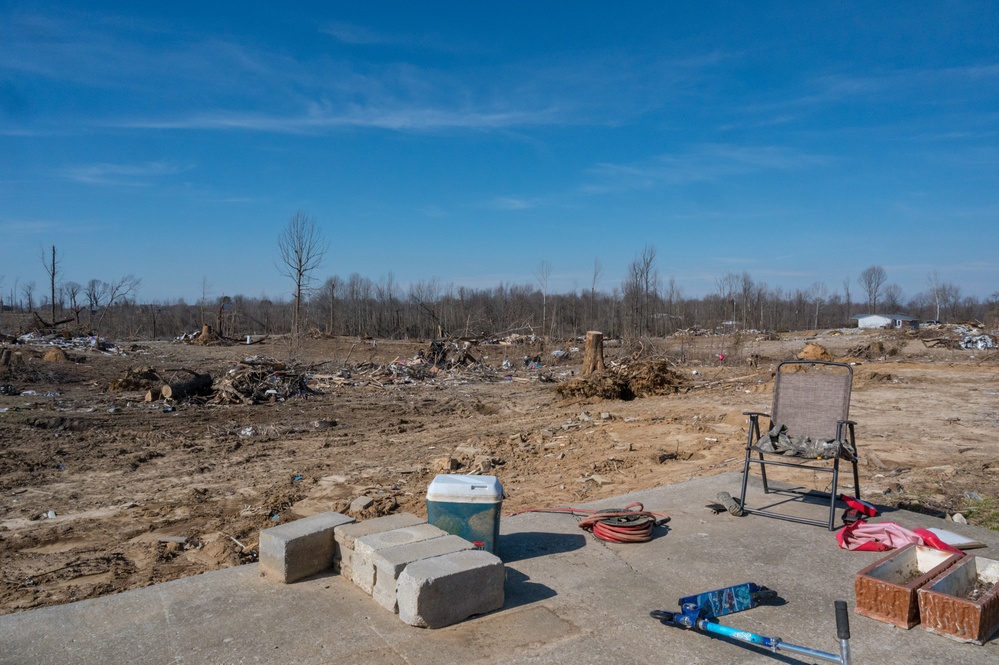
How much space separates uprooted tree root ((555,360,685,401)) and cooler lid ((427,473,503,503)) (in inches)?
435

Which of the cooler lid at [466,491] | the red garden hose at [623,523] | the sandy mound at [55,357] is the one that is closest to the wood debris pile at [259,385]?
the sandy mound at [55,357]

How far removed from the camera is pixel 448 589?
348 centimetres

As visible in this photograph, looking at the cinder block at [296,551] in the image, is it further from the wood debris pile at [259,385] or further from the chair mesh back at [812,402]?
the wood debris pile at [259,385]

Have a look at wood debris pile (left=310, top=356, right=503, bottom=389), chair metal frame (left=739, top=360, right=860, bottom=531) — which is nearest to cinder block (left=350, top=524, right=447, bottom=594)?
chair metal frame (left=739, top=360, right=860, bottom=531)

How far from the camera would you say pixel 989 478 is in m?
6.83

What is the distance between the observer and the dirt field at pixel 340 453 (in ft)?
20.3

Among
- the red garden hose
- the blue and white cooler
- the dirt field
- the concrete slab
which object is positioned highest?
the blue and white cooler

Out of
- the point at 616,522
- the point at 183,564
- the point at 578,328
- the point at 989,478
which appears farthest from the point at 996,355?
the point at 578,328

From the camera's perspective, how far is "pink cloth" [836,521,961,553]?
4.45 metres

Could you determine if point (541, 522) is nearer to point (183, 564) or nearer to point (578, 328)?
point (183, 564)

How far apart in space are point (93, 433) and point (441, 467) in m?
6.77

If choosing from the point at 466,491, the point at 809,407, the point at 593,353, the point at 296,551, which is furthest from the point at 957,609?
the point at 593,353

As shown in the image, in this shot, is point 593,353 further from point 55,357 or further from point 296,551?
point 55,357

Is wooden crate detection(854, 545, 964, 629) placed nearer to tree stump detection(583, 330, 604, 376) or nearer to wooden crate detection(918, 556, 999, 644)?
wooden crate detection(918, 556, 999, 644)
